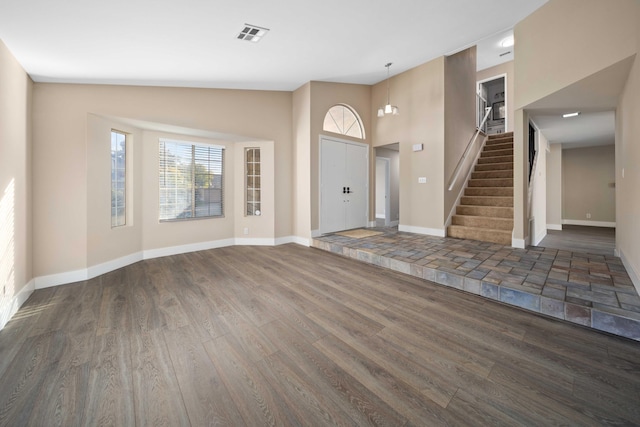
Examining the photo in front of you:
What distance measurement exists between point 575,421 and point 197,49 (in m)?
4.88

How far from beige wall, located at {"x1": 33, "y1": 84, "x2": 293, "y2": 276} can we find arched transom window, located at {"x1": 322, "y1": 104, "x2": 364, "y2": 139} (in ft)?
3.53

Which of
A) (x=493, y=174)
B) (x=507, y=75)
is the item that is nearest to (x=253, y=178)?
(x=493, y=174)

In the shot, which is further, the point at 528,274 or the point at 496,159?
the point at 496,159

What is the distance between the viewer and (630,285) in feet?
8.77

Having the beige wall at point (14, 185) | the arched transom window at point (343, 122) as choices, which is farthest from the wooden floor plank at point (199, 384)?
the arched transom window at point (343, 122)

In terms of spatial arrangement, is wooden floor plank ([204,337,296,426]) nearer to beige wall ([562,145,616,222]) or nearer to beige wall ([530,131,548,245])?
beige wall ([530,131,548,245])

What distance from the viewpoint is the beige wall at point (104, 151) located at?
3.53m

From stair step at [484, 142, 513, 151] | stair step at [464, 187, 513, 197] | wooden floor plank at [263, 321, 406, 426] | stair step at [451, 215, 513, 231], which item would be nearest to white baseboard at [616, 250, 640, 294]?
stair step at [451, 215, 513, 231]

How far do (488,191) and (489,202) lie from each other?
33cm

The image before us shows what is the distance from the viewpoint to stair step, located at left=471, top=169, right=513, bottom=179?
5.78m

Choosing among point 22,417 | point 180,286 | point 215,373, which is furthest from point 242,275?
point 22,417

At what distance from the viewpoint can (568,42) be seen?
3311mm

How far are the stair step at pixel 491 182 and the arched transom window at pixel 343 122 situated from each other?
2.84 m

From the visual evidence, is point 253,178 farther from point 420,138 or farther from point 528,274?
point 528,274
